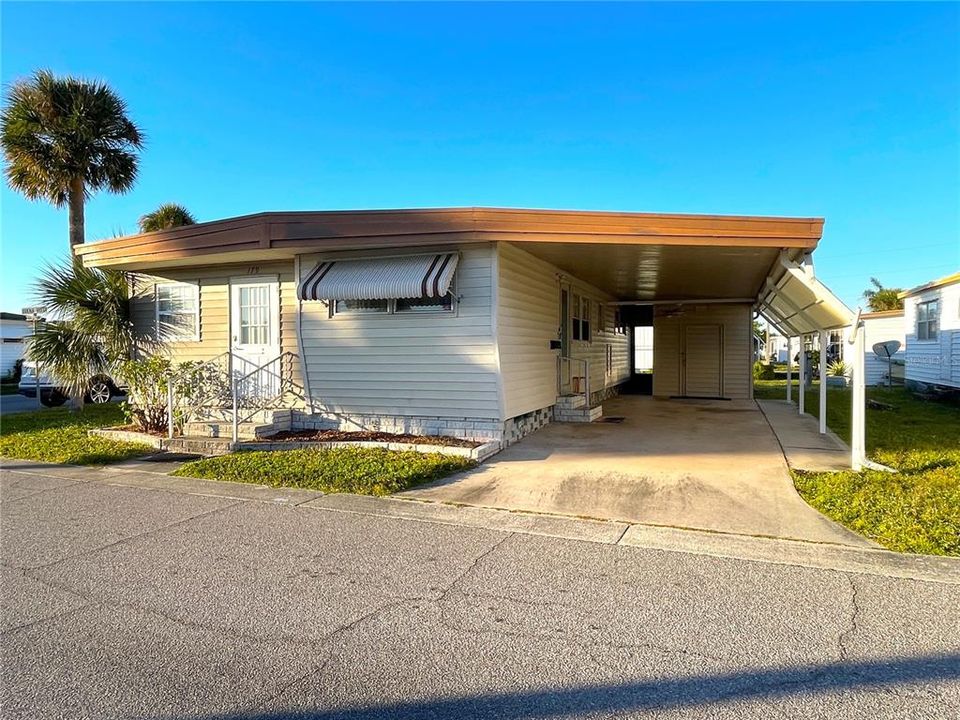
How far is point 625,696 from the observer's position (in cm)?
257

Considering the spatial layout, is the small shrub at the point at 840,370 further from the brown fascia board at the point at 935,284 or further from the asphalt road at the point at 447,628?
the asphalt road at the point at 447,628

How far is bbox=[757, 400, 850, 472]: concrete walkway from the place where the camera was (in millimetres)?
7055

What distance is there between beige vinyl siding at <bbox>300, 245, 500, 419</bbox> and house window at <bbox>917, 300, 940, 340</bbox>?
1406 centimetres

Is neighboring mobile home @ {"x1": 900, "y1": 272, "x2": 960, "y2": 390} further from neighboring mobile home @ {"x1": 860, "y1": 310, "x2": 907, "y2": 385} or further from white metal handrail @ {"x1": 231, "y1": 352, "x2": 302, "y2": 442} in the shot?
white metal handrail @ {"x1": 231, "y1": 352, "x2": 302, "y2": 442}

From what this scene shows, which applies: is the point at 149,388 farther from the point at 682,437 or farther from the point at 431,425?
the point at 682,437

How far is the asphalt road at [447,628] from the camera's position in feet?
8.37

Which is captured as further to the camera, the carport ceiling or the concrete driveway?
the carport ceiling

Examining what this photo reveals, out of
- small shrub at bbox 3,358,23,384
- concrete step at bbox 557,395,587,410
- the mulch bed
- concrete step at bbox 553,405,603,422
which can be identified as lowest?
the mulch bed

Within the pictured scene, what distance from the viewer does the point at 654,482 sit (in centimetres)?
634

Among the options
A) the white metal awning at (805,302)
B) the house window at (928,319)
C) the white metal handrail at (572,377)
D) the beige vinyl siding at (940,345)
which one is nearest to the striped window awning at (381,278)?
the white metal handrail at (572,377)

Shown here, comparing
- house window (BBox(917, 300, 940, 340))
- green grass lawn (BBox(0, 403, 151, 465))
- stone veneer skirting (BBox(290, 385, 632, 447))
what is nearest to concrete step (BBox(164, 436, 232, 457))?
green grass lawn (BBox(0, 403, 151, 465))

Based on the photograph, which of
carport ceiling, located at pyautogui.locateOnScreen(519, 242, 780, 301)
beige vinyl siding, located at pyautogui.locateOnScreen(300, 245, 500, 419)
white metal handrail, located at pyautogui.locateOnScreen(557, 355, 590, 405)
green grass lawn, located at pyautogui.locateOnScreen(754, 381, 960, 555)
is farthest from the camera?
white metal handrail, located at pyautogui.locateOnScreen(557, 355, 590, 405)

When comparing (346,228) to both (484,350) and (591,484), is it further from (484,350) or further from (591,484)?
(591,484)

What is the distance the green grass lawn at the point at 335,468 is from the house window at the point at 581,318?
5746 mm
